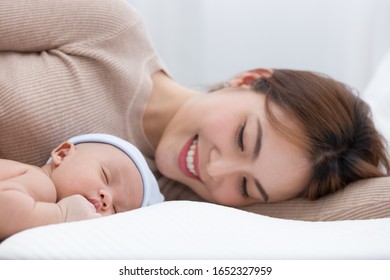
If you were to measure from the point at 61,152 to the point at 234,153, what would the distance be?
0.38 meters

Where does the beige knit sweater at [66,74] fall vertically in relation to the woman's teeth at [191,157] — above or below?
above

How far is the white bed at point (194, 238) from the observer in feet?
1.95

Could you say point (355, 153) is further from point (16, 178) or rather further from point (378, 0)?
point (378, 0)

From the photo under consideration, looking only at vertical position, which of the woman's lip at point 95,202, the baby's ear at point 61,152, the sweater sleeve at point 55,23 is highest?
the sweater sleeve at point 55,23

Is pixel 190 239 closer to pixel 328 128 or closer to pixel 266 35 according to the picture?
pixel 328 128

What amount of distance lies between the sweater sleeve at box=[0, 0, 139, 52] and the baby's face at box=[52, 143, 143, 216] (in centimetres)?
29

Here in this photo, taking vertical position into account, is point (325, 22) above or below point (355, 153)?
above

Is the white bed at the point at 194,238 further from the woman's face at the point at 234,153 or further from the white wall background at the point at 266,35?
the white wall background at the point at 266,35

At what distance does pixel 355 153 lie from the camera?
114 centimetres

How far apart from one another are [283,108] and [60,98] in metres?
0.49

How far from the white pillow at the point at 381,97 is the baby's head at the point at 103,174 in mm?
747

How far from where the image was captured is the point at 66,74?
3.47ft

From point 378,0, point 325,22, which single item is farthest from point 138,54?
point 378,0

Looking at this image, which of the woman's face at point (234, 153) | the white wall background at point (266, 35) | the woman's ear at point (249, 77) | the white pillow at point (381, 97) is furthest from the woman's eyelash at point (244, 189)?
the white wall background at point (266, 35)
